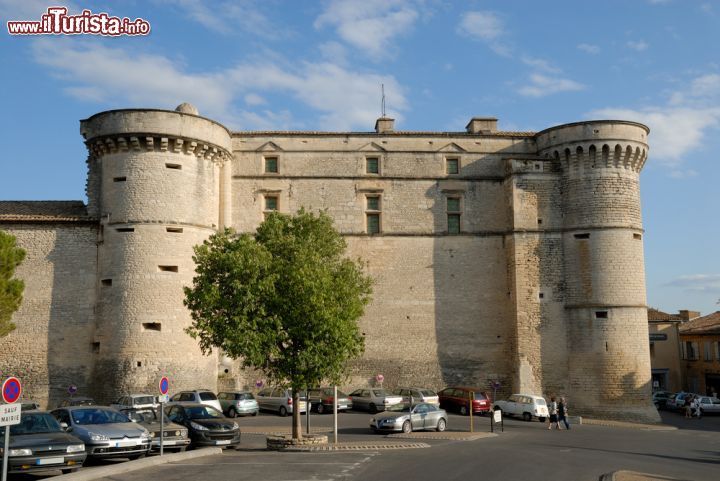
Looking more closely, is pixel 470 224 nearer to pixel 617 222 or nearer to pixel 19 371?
pixel 617 222

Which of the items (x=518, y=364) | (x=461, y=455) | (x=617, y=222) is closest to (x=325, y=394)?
(x=518, y=364)

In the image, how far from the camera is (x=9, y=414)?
10.7 meters

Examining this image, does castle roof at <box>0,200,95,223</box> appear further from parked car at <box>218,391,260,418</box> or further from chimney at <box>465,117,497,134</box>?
chimney at <box>465,117,497,134</box>

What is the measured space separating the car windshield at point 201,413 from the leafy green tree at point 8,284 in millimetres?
13127

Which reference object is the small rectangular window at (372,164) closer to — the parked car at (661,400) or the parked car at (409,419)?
the parked car at (409,419)

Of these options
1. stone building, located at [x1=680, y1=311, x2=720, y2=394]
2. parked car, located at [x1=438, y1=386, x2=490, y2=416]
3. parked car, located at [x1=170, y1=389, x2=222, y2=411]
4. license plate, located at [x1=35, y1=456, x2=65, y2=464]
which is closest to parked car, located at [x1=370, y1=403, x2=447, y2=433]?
parked car, located at [x1=438, y1=386, x2=490, y2=416]

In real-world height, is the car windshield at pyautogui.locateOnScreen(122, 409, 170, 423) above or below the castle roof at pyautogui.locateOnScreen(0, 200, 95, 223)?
below

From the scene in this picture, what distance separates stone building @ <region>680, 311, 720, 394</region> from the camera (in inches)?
1836

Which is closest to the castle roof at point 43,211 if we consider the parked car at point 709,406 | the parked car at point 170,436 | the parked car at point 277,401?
the parked car at point 277,401

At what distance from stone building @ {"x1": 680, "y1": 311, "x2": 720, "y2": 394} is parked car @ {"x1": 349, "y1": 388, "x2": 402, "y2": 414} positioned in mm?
27216

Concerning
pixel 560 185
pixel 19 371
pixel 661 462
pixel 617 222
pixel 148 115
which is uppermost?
pixel 148 115

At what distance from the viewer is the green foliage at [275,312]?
20391mm

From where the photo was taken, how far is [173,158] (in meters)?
32.0

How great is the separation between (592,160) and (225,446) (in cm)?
2472
